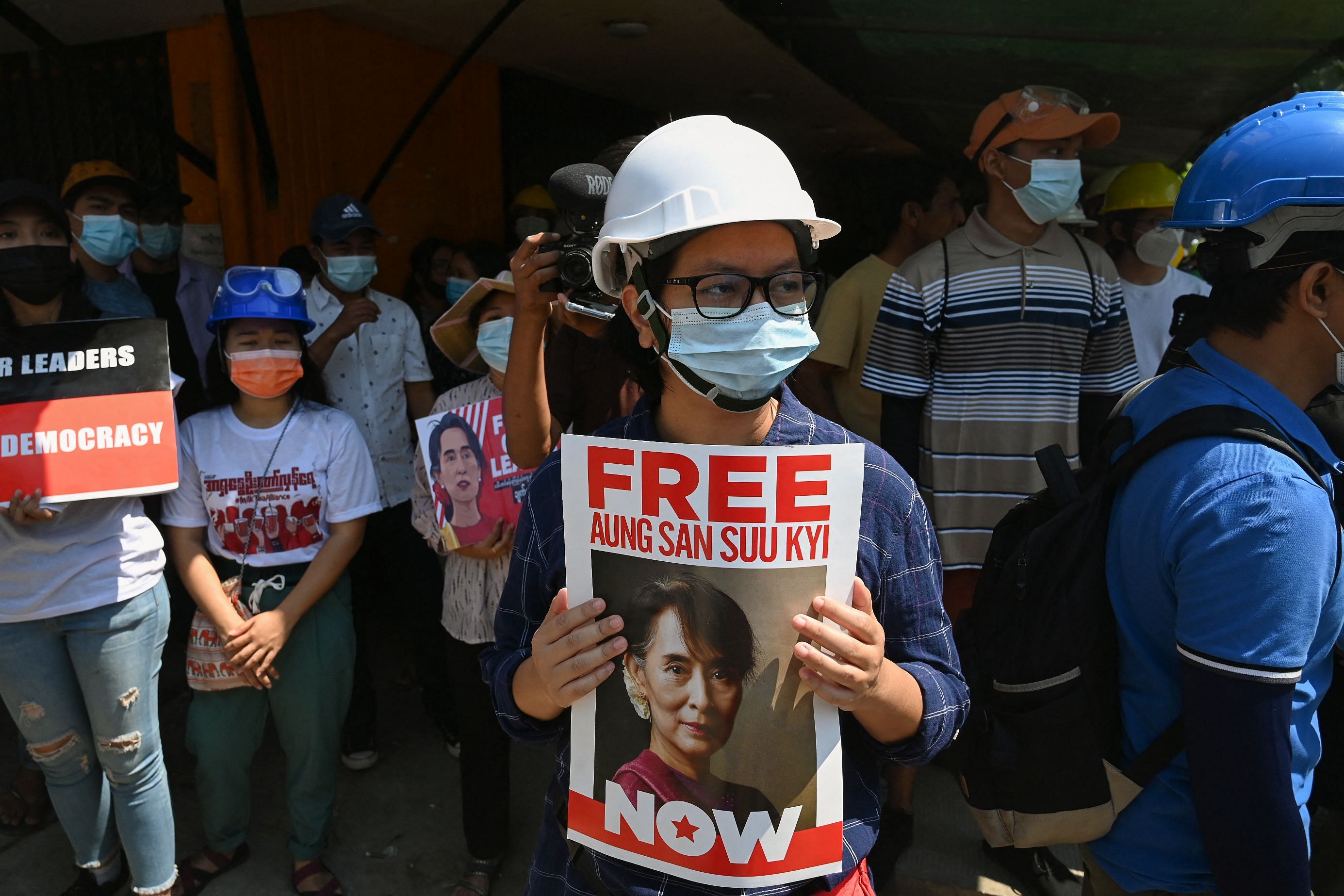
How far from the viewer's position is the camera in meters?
2.03

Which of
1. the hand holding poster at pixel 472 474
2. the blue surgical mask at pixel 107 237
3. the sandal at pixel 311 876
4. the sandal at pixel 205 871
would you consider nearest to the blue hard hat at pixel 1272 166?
the hand holding poster at pixel 472 474

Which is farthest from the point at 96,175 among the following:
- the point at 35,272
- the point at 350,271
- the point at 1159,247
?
the point at 1159,247

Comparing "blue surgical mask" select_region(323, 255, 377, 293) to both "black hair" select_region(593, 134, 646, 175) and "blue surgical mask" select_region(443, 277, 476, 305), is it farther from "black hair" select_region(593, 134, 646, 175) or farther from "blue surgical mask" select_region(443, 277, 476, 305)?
"black hair" select_region(593, 134, 646, 175)

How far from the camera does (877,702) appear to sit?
124 cm

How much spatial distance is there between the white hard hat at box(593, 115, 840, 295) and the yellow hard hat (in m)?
3.79

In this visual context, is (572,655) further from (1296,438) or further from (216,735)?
(216,735)

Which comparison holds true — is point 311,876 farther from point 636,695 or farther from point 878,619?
point 878,619

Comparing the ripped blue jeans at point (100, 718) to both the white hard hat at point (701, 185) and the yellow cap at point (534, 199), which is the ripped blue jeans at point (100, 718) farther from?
the yellow cap at point (534, 199)

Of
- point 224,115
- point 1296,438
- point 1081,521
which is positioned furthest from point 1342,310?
point 224,115

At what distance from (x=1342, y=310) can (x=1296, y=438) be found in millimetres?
214

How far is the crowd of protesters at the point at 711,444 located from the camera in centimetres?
133

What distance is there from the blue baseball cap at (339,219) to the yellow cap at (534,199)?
2.08m

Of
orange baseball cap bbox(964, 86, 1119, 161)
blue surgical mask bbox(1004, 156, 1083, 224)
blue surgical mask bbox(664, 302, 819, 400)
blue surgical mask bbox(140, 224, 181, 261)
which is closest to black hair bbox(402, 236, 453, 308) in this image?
blue surgical mask bbox(140, 224, 181, 261)

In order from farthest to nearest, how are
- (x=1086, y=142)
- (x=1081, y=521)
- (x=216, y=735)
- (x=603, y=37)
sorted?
(x=603, y=37) → (x=1086, y=142) → (x=216, y=735) → (x=1081, y=521)
